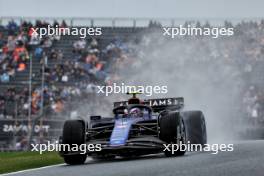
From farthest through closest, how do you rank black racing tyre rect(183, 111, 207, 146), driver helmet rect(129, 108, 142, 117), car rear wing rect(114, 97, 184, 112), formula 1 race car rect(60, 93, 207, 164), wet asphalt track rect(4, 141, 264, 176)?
black racing tyre rect(183, 111, 207, 146), car rear wing rect(114, 97, 184, 112), driver helmet rect(129, 108, 142, 117), formula 1 race car rect(60, 93, 207, 164), wet asphalt track rect(4, 141, 264, 176)

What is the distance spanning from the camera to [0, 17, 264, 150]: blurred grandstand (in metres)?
25.8

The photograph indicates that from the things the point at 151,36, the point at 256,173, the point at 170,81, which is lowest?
the point at 256,173

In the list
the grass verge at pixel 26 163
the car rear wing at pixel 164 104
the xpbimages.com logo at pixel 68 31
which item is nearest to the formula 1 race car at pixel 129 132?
the car rear wing at pixel 164 104

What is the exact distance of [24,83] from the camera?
29.0 metres

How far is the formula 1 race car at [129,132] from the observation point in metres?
14.2

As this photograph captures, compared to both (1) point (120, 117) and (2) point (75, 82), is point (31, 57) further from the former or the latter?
(1) point (120, 117)

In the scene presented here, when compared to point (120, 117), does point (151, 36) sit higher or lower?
higher

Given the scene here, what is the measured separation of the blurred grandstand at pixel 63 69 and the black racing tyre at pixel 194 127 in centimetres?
769

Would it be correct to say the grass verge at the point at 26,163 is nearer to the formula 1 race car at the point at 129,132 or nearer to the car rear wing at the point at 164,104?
the formula 1 race car at the point at 129,132

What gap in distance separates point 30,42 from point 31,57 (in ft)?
4.03

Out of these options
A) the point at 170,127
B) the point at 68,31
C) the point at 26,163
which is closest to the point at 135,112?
the point at 170,127

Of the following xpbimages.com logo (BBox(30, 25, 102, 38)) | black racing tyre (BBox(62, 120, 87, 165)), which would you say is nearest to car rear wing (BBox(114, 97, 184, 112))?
black racing tyre (BBox(62, 120, 87, 165))

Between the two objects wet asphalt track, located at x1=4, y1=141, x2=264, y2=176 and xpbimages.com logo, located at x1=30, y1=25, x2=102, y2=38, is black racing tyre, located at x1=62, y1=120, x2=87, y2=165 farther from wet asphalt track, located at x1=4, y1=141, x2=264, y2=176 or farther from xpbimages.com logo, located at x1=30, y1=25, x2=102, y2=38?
xpbimages.com logo, located at x1=30, y1=25, x2=102, y2=38

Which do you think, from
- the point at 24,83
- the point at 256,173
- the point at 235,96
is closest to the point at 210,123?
the point at 235,96
